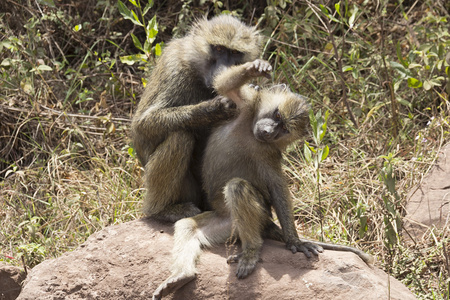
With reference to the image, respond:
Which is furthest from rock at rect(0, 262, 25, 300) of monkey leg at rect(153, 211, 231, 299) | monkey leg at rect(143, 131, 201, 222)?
monkey leg at rect(153, 211, 231, 299)

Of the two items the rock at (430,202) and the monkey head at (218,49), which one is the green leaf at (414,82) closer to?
the rock at (430,202)

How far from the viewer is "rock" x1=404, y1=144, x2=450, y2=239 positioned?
4.82 m

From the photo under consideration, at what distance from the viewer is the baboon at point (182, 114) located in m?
4.05

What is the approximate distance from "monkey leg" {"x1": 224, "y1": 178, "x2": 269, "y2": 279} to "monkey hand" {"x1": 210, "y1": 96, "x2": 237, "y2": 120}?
1.62 feet

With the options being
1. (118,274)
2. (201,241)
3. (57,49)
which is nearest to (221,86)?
(201,241)

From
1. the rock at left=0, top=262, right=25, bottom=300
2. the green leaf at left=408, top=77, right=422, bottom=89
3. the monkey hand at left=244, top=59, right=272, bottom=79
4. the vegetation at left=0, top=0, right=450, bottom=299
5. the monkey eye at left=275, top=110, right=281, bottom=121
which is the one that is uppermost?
the monkey hand at left=244, top=59, right=272, bottom=79

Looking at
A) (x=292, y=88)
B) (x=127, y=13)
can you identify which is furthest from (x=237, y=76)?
(x=292, y=88)

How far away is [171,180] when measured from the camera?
4078 mm

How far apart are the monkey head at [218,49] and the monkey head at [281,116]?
0.35 metres

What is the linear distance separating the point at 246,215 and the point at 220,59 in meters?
1.18

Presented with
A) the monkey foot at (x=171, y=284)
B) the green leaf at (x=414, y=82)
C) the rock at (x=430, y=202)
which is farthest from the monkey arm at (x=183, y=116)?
the green leaf at (x=414, y=82)

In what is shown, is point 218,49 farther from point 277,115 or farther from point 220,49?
point 277,115

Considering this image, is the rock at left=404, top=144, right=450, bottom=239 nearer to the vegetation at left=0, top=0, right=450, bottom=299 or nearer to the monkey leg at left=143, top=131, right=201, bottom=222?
the vegetation at left=0, top=0, right=450, bottom=299

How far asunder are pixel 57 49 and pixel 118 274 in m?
4.17
